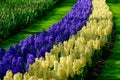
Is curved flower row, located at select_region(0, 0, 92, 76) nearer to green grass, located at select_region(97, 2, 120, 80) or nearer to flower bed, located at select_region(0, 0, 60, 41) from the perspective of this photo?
green grass, located at select_region(97, 2, 120, 80)

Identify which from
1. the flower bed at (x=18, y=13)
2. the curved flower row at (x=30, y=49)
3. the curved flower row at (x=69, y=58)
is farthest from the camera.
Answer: the flower bed at (x=18, y=13)

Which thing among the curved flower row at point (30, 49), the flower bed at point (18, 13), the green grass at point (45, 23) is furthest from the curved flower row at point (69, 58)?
the flower bed at point (18, 13)

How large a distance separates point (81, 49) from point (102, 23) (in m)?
4.65

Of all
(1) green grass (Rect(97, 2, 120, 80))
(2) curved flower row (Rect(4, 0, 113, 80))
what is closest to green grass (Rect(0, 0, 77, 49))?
(2) curved flower row (Rect(4, 0, 113, 80))

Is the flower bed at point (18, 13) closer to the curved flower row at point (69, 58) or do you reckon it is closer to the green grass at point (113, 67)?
the curved flower row at point (69, 58)

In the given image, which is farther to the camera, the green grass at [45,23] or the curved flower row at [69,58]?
the green grass at [45,23]

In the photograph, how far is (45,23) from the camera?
20.4 meters

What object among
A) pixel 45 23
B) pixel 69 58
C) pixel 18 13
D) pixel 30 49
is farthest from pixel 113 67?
pixel 45 23

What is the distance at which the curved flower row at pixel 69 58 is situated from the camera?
7941mm

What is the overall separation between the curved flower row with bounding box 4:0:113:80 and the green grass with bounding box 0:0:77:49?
3539mm

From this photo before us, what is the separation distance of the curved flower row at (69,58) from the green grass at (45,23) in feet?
11.6

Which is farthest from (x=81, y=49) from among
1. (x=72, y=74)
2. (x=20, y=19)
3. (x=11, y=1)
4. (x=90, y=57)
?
(x=11, y=1)

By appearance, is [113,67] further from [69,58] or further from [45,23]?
[45,23]

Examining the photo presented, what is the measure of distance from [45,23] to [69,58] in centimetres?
1156
